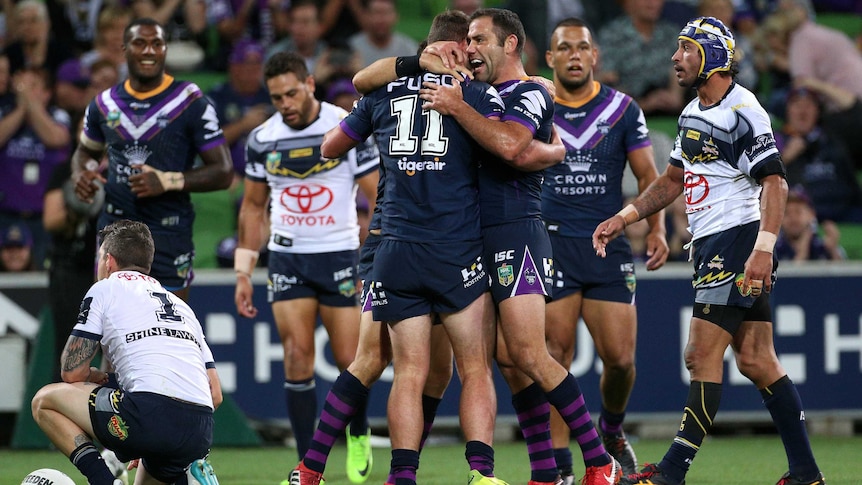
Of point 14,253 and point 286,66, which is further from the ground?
point 286,66

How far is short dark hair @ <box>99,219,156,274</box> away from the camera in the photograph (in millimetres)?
6500

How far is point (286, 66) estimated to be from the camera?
28.0ft

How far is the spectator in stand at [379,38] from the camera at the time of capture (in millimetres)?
14781

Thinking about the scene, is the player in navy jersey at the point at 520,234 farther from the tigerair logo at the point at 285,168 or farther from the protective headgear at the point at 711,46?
the tigerair logo at the point at 285,168

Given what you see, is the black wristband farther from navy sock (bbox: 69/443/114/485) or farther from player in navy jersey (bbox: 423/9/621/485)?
navy sock (bbox: 69/443/114/485)

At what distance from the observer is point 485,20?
660 centimetres

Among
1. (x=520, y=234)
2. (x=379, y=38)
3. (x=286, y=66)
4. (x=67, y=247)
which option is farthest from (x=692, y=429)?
(x=379, y=38)

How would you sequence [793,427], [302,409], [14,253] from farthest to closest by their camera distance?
[14,253] < [302,409] < [793,427]

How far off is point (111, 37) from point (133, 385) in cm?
854

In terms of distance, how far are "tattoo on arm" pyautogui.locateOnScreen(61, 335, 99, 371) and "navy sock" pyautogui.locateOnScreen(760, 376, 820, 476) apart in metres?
3.64

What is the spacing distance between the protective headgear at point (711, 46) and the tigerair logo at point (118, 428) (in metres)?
3.55

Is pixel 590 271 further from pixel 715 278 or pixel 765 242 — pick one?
pixel 765 242

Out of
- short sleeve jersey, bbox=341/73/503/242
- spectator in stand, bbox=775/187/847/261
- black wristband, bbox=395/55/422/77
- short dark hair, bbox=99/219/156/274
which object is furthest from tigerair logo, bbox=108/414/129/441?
spectator in stand, bbox=775/187/847/261

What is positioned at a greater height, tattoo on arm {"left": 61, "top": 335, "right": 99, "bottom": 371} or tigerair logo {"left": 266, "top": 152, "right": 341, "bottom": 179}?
tigerair logo {"left": 266, "top": 152, "right": 341, "bottom": 179}
